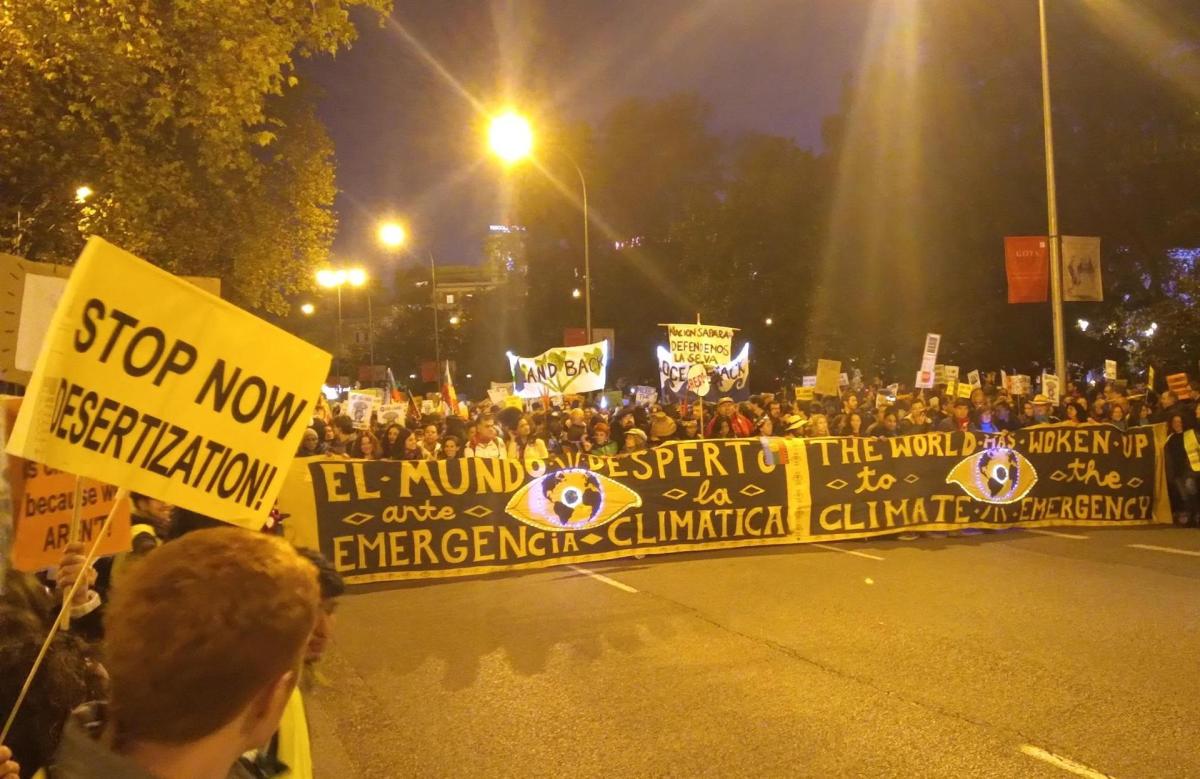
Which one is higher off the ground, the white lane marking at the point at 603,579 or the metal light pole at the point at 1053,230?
the metal light pole at the point at 1053,230

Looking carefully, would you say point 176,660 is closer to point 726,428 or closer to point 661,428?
point 661,428

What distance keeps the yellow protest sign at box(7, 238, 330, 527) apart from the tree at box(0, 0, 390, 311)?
8265 millimetres

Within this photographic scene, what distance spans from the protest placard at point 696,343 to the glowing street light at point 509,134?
4096mm

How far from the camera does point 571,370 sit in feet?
54.2

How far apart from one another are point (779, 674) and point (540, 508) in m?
4.73

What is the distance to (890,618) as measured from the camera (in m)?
7.46

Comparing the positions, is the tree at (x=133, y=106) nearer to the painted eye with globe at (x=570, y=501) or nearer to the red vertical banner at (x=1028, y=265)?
the painted eye with globe at (x=570, y=501)

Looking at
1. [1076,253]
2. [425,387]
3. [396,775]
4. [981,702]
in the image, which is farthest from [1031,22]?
[425,387]

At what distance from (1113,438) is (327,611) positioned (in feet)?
41.4

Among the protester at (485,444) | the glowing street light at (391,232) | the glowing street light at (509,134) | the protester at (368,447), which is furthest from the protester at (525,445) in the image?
the glowing street light at (391,232)

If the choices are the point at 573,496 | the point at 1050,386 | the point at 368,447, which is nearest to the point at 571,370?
the point at 368,447

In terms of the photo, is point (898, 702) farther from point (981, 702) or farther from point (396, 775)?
point (396, 775)

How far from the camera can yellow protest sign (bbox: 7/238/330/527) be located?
2.48 m

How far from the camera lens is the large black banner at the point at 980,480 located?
38.2 ft
